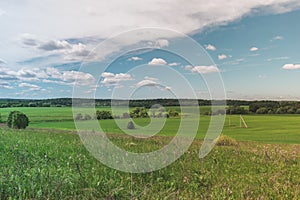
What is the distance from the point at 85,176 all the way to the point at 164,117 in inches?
239

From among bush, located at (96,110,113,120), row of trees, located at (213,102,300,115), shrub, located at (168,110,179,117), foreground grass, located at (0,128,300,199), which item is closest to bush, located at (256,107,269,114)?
row of trees, located at (213,102,300,115)

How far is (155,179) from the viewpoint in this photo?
617 cm

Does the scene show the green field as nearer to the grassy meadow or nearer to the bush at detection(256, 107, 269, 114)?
the bush at detection(256, 107, 269, 114)

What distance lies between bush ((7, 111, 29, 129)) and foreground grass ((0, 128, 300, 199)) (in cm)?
885

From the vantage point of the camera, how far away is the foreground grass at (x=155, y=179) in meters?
4.99

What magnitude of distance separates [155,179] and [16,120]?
12967 millimetres

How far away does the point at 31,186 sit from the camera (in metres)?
4.86

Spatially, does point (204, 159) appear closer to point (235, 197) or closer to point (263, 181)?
point (263, 181)

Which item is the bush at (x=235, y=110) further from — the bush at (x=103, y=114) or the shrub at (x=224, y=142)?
the bush at (x=103, y=114)

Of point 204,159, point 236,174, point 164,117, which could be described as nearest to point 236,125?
point 164,117

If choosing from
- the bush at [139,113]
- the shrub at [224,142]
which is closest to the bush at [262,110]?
the shrub at [224,142]

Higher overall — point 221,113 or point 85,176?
point 221,113

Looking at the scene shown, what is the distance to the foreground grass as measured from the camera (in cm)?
499

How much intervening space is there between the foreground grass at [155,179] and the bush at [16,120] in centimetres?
885
